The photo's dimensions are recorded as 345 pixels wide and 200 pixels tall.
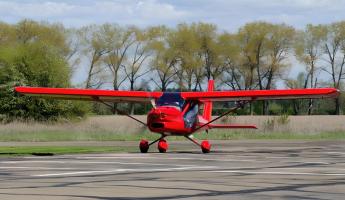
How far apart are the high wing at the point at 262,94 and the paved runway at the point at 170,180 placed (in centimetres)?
615

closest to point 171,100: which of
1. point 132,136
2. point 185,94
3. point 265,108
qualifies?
point 185,94

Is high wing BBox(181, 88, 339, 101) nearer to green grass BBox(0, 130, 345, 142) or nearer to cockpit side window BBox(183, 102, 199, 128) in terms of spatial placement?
cockpit side window BBox(183, 102, 199, 128)

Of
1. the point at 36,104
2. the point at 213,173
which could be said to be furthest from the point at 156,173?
the point at 36,104

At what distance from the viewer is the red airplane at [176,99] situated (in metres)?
23.2

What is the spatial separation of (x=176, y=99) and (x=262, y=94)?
3144 mm

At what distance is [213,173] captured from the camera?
14.1 meters

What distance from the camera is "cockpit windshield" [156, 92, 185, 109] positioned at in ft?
79.8

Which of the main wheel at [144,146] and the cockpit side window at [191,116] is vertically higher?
the cockpit side window at [191,116]

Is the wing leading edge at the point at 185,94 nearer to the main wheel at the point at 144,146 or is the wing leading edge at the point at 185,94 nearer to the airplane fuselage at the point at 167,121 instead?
the airplane fuselage at the point at 167,121

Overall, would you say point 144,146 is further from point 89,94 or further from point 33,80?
point 33,80

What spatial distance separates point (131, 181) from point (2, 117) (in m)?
37.8

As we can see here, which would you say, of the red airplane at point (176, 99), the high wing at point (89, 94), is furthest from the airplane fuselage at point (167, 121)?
the high wing at point (89, 94)

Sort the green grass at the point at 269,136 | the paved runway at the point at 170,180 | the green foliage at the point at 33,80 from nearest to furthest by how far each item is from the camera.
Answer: the paved runway at the point at 170,180 → the green grass at the point at 269,136 → the green foliage at the point at 33,80

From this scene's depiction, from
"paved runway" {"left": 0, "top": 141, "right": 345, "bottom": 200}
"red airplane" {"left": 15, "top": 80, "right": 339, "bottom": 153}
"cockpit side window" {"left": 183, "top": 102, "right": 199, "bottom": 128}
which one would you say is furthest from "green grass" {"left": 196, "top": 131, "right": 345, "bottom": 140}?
"paved runway" {"left": 0, "top": 141, "right": 345, "bottom": 200}
